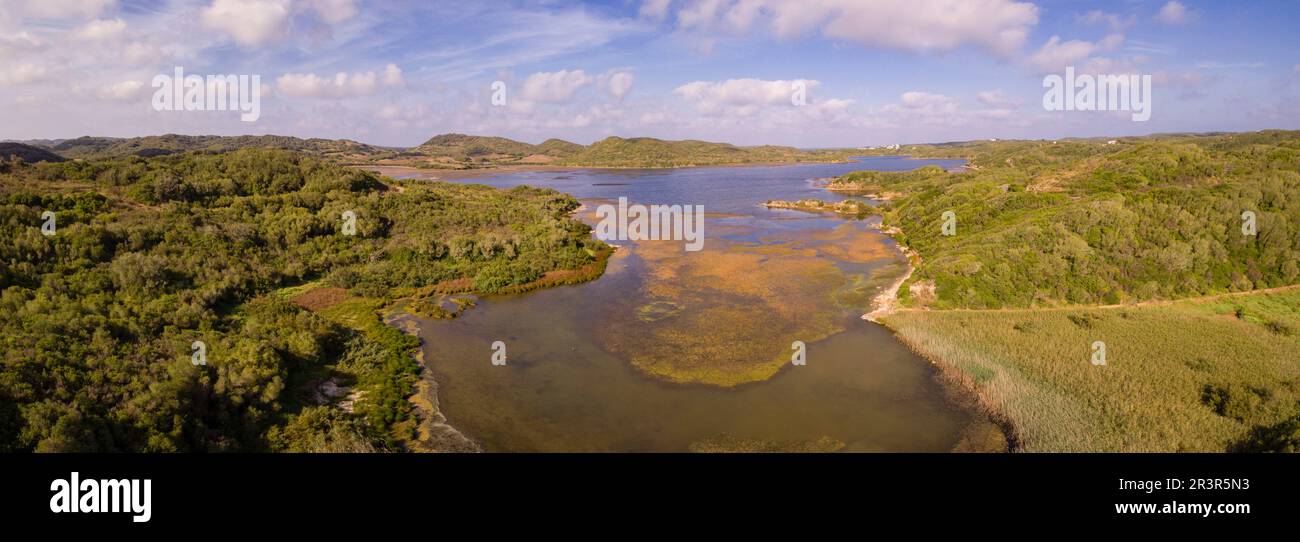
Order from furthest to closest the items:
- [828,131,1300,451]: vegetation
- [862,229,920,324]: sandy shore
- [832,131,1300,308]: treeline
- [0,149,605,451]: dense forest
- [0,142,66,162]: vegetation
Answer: [0,142,66,162]: vegetation, [832,131,1300,308]: treeline, [862,229,920,324]: sandy shore, [828,131,1300,451]: vegetation, [0,149,605,451]: dense forest

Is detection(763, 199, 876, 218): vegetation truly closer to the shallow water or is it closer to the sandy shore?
the sandy shore

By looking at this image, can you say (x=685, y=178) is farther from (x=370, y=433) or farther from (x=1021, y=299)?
(x=370, y=433)

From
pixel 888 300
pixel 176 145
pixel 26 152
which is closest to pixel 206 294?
pixel 888 300

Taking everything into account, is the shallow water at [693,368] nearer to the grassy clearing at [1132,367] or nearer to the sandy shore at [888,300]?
the sandy shore at [888,300]

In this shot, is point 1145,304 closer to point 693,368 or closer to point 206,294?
point 693,368

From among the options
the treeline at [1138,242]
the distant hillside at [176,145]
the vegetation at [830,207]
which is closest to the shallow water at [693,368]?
the treeline at [1138,242]

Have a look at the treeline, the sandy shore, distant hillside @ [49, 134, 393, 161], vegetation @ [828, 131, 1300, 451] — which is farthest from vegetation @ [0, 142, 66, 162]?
the treeline
